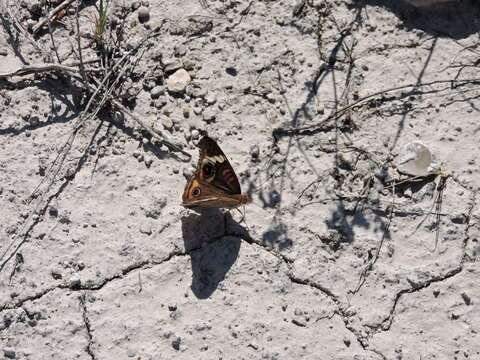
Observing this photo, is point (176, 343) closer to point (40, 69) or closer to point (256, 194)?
point (256, 194)

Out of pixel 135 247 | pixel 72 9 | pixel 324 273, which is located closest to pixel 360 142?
pixel 324 273

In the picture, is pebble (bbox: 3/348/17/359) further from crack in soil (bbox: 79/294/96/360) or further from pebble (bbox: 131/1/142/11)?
pebble (bbox: 131/1/142/11)

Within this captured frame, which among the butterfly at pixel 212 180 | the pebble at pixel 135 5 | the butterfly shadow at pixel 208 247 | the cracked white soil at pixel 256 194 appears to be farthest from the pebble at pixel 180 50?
the butterfly shadow at pixel 208 247

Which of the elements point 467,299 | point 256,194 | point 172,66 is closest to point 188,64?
point 172,66

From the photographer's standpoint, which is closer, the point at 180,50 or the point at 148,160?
the point at 148,160

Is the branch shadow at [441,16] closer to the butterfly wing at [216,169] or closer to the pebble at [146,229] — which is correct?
the butterfly wing at [216,169]

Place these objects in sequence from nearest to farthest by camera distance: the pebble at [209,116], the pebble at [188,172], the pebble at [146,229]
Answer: the pebble at [146,229], the pebble at [188,172], the pebble at [209,116]

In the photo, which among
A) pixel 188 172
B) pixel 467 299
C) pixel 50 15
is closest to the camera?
pixel 467 299

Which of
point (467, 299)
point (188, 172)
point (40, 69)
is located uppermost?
point (40, 69)

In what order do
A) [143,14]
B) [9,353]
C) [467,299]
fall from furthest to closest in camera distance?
[143,14]
[467,299]
[9,353]
